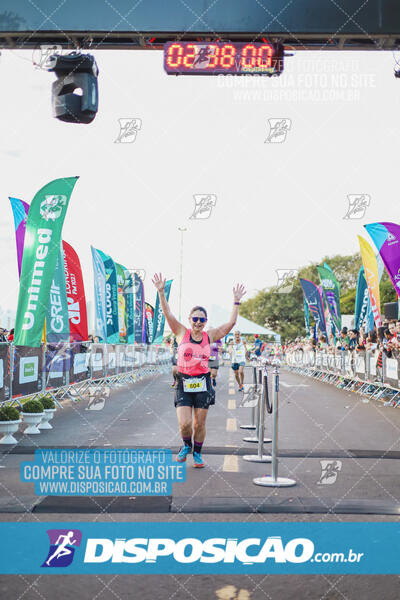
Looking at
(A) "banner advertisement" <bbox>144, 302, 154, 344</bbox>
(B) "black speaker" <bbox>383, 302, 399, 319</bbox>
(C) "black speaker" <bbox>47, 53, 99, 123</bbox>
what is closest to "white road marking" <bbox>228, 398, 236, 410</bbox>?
(C) "black speaker" <bbox>47, 53, 99, 123</bbox>

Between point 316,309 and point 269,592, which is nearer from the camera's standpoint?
point 269,592

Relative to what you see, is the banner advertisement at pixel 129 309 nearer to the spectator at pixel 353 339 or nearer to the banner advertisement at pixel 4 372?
the spectator at pixel 353 339

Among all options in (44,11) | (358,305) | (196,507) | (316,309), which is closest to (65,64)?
(44,11)

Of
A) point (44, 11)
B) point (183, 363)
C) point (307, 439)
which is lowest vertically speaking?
point (307, 439)

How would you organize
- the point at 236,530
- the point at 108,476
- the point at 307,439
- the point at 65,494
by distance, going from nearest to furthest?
the point at 236,530 → the point at 65,494 → the point at 108,476 → the point at 307,439

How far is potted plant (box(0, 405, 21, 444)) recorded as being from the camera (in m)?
9.62

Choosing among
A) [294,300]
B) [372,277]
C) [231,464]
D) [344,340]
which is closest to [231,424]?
[231,464]

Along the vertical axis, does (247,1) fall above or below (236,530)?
above

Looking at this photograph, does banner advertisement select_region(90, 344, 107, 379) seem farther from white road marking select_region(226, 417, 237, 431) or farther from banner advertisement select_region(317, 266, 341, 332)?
banner advertisement select_region(317, 266, 341, 332)

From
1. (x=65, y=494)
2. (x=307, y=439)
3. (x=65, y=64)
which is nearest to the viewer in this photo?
(x=65, y=494)

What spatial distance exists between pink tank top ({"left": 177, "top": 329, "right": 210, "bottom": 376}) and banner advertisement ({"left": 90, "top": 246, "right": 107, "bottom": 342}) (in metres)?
14.8

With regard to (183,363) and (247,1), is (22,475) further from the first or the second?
(247,1)

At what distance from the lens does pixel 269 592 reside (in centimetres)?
402

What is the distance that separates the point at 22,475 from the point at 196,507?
237 centimetres
